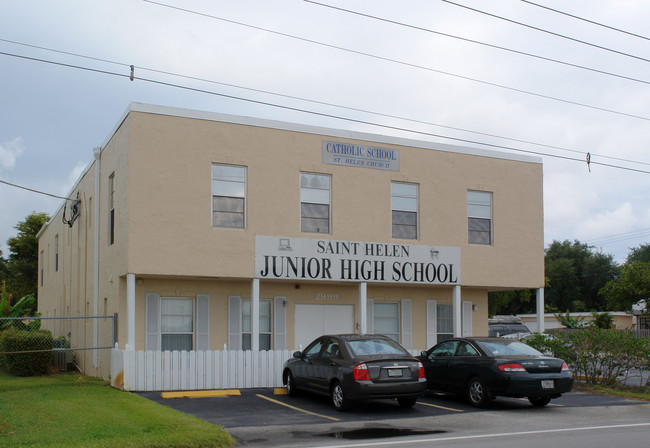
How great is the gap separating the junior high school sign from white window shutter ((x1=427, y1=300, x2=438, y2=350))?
4.85 ft

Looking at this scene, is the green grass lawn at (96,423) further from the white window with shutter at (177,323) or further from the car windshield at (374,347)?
the car windshield at (374,347)

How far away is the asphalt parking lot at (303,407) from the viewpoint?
488 inches

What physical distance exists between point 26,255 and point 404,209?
4015 cm

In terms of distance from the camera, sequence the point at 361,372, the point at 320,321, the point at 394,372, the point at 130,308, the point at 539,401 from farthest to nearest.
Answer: the point at 320,321 → the point at 130,308 → the point at 539,401 → the point at 394,372 → the point at 361,372

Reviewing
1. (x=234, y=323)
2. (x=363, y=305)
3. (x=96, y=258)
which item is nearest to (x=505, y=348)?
(x=363, y=305)

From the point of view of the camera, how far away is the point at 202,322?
18.4 metres

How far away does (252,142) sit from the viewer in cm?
A: 1808

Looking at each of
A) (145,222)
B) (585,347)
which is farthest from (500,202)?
(145,222)

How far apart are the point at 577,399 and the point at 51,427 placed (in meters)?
10.9

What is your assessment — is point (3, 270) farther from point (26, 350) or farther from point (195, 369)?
point (195, 369)

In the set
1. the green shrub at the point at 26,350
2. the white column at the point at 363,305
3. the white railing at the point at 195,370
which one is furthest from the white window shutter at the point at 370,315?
→ the green shrub at the point at 26,350

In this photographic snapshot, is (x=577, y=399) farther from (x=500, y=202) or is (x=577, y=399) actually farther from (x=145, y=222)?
(x=145, y=222)

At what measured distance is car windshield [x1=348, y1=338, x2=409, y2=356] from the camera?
13672 mm

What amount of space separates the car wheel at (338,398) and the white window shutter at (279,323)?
5.84m
